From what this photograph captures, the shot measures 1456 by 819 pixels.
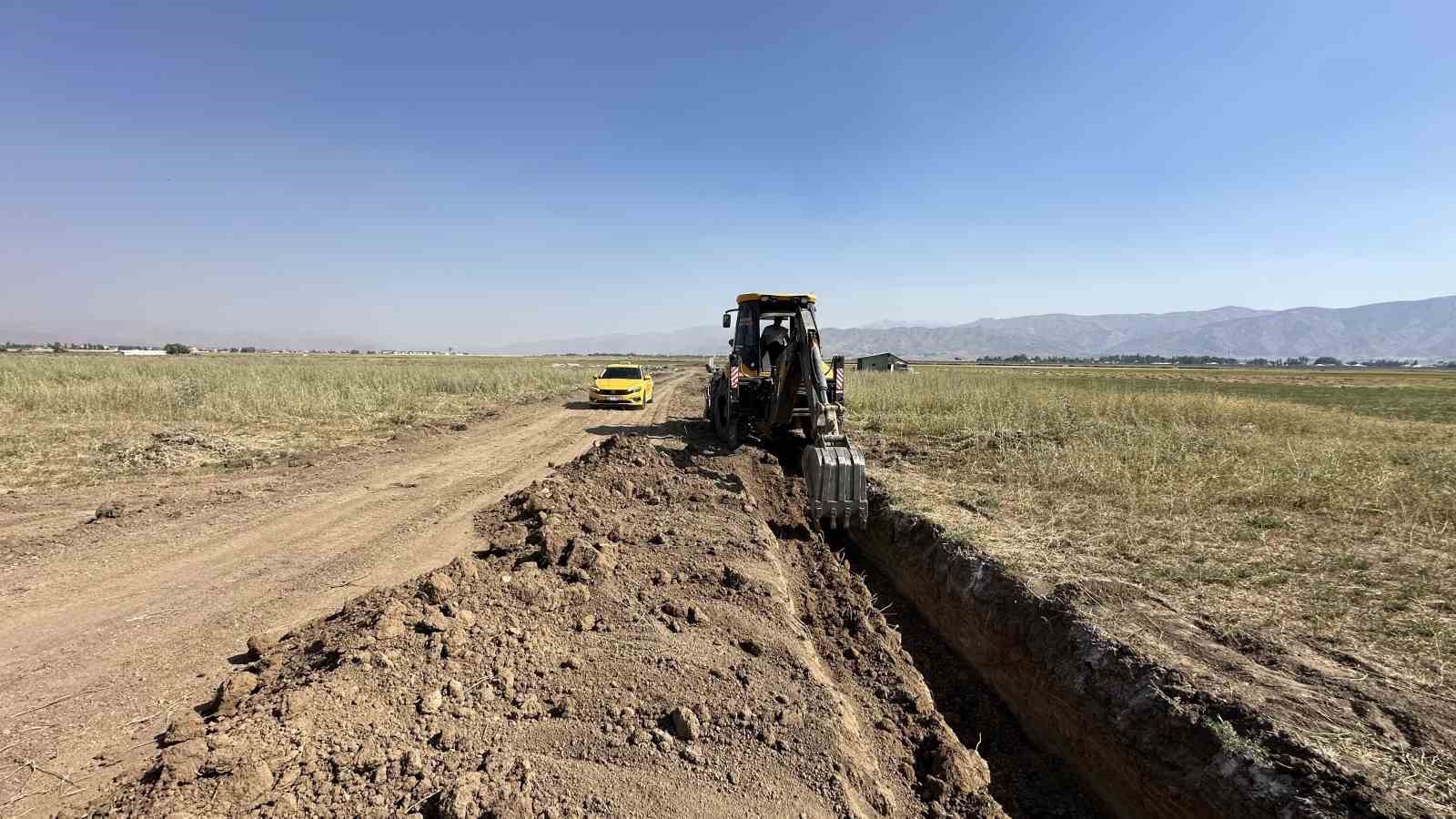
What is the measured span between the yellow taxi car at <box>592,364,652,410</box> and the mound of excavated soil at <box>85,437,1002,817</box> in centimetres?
1534

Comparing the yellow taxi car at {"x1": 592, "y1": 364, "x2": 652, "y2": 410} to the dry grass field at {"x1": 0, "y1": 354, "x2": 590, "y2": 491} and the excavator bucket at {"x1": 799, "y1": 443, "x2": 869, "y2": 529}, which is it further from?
the excavator bucket at {"x1": 799, "y1": 443, "x2": 869, "y2": 529}

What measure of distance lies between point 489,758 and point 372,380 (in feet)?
89.0

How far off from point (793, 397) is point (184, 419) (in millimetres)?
14661

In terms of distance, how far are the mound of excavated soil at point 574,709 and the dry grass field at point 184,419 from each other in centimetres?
845

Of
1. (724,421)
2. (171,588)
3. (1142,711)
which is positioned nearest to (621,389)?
(724,421)

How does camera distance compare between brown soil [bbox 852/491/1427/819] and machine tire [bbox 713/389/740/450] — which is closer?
brown soil [bbox 852/491/1427/819]

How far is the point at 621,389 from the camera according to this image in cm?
2105

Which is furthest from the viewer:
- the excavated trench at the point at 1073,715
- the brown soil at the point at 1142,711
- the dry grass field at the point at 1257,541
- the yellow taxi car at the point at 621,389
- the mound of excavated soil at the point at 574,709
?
the yellow taxi car at the point at 621,389

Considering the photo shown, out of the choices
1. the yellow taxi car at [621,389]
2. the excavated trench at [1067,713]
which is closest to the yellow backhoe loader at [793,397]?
the excavated trench at [1067,713]

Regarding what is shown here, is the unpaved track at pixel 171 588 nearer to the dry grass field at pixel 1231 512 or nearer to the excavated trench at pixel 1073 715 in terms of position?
the excavated trench at pixel 1073 715

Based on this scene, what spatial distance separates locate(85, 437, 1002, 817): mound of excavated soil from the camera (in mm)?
2600

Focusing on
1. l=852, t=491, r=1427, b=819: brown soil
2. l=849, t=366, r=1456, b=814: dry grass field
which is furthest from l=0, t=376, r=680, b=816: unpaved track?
l=849, t=366, r=1456, b=814: dry grass field

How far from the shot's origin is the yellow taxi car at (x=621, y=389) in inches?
829

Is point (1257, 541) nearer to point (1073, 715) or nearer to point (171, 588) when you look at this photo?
point (1073, 715)
